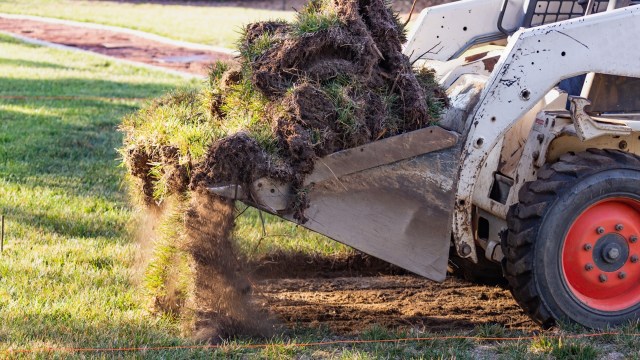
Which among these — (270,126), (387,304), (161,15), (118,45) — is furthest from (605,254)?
(161,15)

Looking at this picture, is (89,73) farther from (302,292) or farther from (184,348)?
(184,348)

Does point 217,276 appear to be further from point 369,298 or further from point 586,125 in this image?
point 586,125

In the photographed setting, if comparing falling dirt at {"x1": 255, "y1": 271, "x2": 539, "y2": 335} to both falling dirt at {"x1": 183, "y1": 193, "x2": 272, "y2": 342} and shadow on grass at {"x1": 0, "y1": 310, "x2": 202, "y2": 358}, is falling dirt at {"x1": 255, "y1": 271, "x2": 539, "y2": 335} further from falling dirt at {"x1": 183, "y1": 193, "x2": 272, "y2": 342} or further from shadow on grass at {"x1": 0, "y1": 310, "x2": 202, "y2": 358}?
shadow on grass at {"x1": 0, "y1": 310, "x2": 202, "y2": 358}

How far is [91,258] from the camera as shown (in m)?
6.48

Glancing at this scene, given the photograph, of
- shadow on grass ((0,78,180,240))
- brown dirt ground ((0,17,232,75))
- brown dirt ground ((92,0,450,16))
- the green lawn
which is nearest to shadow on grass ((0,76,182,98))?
shadow on grass ((0,78,180,240))

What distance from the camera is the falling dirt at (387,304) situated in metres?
5.59

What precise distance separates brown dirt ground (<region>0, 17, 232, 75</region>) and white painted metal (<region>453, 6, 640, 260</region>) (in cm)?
1159

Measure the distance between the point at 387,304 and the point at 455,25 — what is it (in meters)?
1.97

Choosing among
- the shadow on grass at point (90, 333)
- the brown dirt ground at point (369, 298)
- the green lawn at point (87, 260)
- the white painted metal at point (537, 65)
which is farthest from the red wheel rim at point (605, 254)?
the shadow on grass at point (90, 333)

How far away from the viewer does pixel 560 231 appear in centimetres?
504

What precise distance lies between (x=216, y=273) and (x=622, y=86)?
8.19 feet

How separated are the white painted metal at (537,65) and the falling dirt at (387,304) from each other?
3.18 ft

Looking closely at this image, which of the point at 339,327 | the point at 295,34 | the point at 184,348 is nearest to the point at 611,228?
the point at 339,327

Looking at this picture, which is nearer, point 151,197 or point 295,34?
point 295,34
